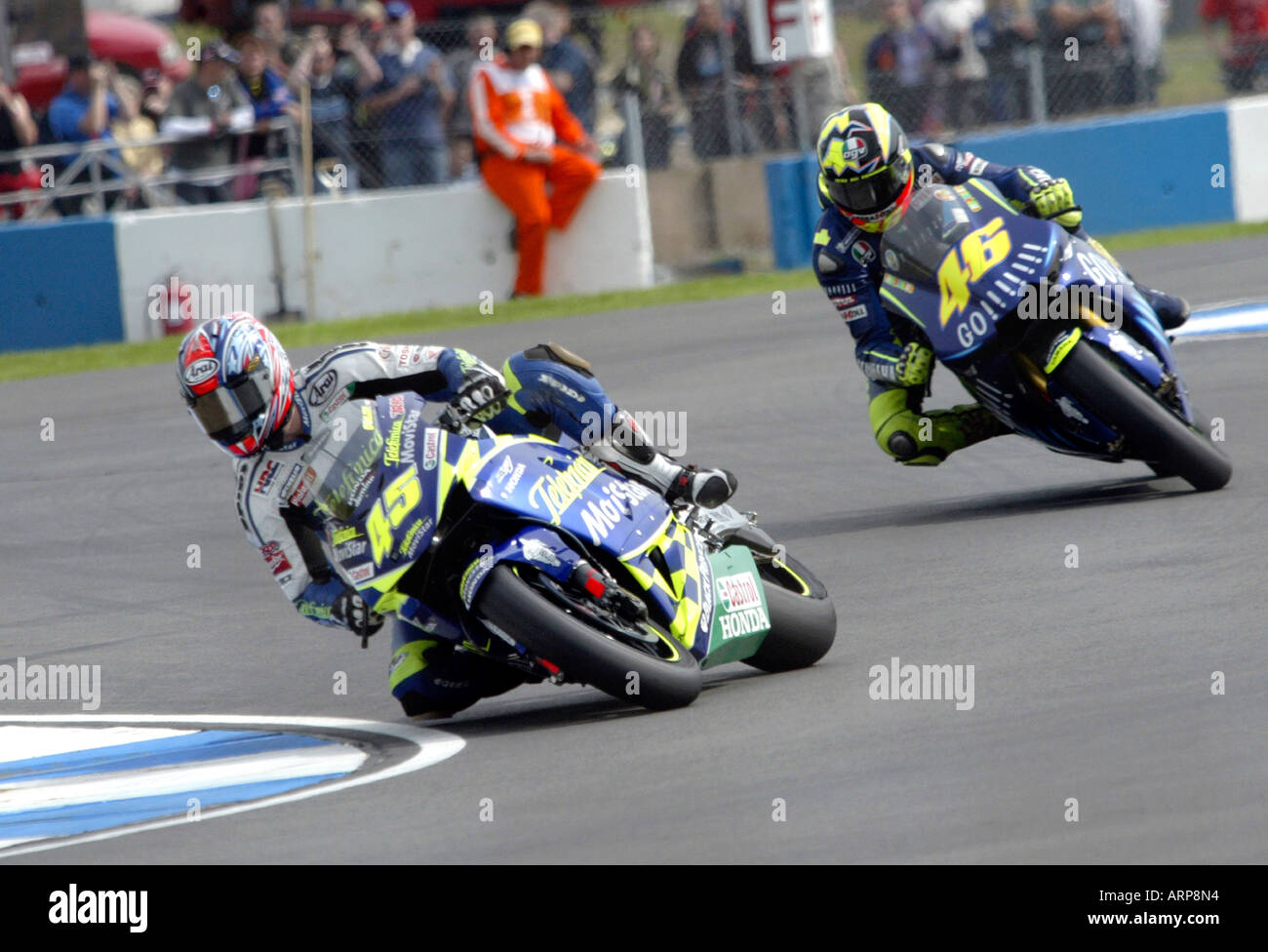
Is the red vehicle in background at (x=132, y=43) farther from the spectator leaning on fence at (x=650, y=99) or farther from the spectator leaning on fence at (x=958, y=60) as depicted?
the spectator leaning on fence at (x=958, y=60)

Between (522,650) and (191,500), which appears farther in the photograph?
(191,500)

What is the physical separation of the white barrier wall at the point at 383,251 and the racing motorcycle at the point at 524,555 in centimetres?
1125

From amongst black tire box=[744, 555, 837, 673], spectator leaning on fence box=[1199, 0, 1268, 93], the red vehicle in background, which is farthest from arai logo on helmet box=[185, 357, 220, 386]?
the red vehicle in background

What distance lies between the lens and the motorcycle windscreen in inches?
241

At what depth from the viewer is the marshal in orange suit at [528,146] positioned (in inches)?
680

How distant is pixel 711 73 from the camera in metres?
19.1

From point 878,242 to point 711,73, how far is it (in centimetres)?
1051

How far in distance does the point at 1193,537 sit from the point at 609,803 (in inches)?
139

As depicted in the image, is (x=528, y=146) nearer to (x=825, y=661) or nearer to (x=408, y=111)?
(x=408, y=111)

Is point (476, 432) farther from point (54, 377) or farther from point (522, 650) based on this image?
point (54, 377)

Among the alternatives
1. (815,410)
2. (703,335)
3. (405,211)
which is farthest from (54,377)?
(815,410)

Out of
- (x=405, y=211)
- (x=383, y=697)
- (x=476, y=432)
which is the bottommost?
(x=383, y=697)

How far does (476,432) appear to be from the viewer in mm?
6328

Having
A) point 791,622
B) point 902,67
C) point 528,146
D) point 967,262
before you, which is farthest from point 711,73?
point 791,622
